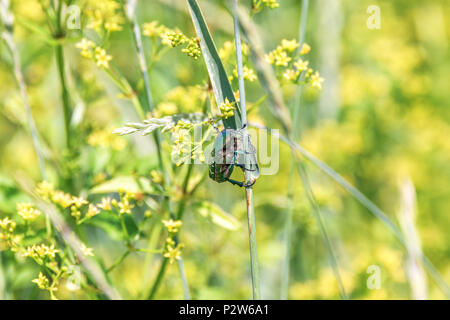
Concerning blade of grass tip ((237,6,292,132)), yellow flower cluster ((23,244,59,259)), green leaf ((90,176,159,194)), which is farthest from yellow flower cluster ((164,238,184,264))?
blade of grass tip ((237,6,292,132))

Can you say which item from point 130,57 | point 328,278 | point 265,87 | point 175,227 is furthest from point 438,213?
point 130,57

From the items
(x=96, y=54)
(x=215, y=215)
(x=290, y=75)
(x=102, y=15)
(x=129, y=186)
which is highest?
(x=102, y=15)

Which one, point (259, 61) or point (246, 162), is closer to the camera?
point (246, 162)

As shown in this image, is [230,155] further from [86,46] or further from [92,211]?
[86,46]

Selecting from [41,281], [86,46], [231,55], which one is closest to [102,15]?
[86,46]

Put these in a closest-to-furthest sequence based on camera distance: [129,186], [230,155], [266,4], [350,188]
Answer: [230,155], [266,4], [129,186], [350,188]

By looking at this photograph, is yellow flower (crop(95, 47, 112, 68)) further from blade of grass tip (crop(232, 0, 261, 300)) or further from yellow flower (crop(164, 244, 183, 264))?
yellow flower (crop(164, 244, 183, 264))

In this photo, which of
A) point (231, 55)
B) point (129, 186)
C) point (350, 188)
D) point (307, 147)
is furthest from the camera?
point (307, 147)
